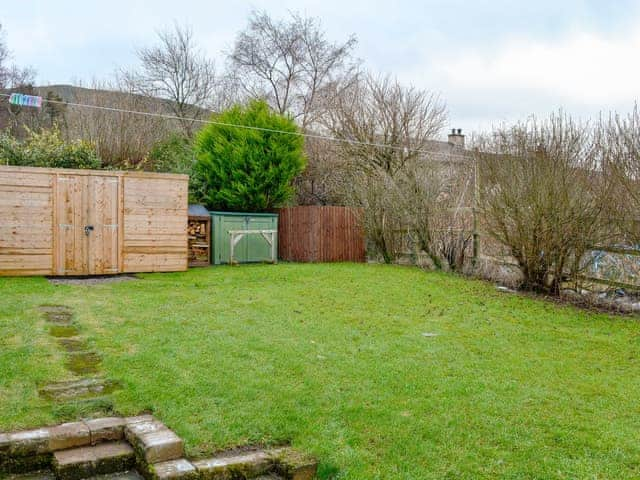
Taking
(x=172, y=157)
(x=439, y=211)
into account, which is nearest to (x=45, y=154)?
(x=172, y=157)

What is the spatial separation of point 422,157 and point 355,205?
3416mm

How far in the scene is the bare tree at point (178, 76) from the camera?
Answer: 2283cm

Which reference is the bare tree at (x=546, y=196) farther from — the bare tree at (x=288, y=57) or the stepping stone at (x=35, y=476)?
the bare tree at (x=288, y=57)

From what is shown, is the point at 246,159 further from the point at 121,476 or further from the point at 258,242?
the point at 121,476

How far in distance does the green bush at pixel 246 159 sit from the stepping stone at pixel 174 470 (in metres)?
11.9

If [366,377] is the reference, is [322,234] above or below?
above

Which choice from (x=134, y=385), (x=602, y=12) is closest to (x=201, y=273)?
(x=134, y=385)

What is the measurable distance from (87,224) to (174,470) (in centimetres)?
896

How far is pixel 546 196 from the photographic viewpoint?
31.4 ft

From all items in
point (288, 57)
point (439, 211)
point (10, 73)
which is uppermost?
point (288, 57)

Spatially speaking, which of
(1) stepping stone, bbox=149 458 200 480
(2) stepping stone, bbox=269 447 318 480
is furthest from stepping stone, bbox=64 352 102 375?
(2) stepping stone, bbox=269 447 318 480

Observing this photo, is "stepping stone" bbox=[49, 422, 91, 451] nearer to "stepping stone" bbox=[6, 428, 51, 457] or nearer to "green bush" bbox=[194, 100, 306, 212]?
"stepping stone" bbox=[6, 428, 51, 457]

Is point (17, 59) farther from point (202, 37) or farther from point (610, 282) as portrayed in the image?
point (610, 282)

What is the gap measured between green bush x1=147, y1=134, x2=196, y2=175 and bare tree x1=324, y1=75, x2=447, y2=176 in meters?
5.17
